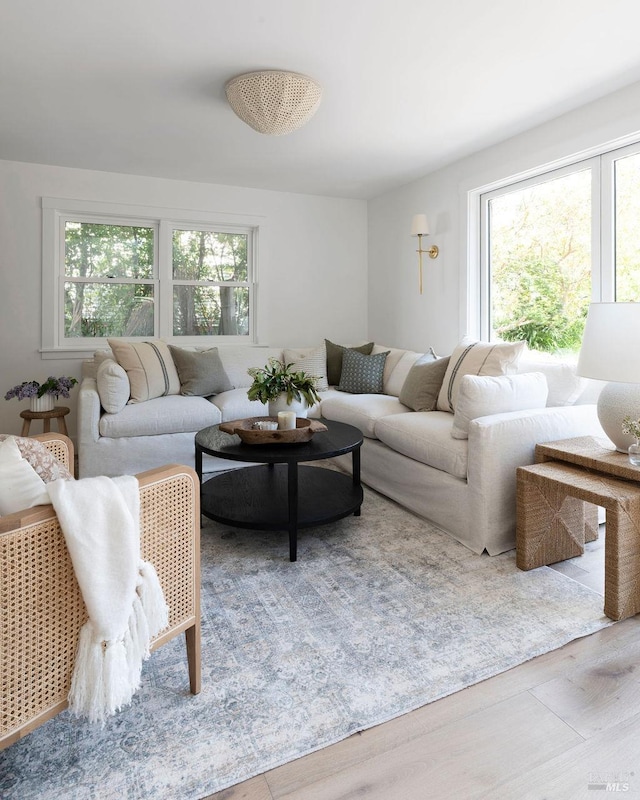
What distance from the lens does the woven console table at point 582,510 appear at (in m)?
1.86

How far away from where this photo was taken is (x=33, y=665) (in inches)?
43.6

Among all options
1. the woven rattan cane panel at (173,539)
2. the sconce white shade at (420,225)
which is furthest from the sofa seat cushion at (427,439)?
the sconce white shade at (420,225)

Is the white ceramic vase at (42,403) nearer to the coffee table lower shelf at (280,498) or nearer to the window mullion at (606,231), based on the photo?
the coffee table lower shelf at (280,498)

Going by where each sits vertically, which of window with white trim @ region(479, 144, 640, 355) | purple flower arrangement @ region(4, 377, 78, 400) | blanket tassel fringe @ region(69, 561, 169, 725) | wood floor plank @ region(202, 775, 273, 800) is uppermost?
window with white trim @ region(479, 144, 640, 355)

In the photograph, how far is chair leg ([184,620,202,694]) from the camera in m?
1.47

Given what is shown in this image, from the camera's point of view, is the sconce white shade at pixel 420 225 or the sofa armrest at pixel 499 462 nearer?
the sofa armrest at pixel 499 462

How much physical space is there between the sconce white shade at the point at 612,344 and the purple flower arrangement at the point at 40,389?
3365 millimetres

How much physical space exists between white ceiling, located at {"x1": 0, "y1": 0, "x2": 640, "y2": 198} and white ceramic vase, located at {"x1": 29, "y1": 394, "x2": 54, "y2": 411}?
1798mm

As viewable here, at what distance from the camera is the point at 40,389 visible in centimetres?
375

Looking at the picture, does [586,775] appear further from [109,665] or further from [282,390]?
[282,390]

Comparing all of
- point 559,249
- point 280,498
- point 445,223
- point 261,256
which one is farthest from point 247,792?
point 261,256

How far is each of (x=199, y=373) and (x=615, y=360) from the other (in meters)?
2.79

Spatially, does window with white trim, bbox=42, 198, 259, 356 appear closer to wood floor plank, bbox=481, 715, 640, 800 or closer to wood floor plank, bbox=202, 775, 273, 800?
wood floor plank, bbox=202, 775, 273, 800

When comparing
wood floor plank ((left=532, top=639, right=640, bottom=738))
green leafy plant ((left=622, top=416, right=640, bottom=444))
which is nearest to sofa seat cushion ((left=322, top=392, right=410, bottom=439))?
green leafy plant ((left=622, top=416, right=640, bottom=444))
